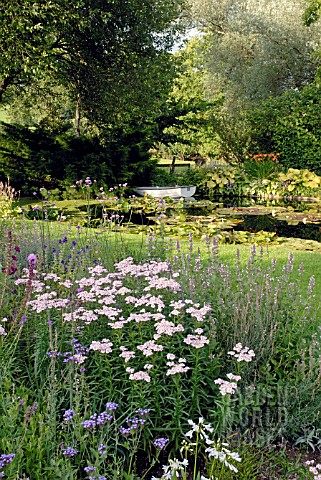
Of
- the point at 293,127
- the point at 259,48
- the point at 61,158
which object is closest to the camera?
the point at 61,158

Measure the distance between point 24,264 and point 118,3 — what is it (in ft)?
29.5

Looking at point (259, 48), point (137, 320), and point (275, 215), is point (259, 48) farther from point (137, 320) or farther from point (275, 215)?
point (137, 320)

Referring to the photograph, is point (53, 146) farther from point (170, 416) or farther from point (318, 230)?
point (170, 416)

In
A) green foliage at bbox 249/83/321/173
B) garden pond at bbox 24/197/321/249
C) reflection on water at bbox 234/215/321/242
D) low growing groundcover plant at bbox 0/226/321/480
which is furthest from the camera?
green foliage at bbox 249/83/321/173

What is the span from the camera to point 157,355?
270cm

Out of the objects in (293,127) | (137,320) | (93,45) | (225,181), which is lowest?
(137,320)

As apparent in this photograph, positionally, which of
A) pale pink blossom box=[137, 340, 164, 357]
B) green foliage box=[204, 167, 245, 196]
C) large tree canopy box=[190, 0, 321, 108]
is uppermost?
large tree canopy box=[190, 0, 321, 108]

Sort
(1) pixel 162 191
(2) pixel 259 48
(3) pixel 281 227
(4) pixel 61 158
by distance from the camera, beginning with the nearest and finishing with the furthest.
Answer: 1. (3) pixel 281 227
2. (1) pixel 162 191
3. (4) pixel 61 158
4. (2) pixel 259 48

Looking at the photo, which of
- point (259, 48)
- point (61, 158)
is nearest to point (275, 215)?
point (61, 158)

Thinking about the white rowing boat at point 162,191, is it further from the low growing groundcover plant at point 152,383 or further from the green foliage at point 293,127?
the low growing groundcover plant at point 152,383

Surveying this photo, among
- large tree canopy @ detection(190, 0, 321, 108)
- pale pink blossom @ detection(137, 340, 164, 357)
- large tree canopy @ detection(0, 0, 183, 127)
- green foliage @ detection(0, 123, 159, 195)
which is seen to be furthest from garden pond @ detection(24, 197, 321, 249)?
large tree canopy @ detection(190, 0, 321, 108)

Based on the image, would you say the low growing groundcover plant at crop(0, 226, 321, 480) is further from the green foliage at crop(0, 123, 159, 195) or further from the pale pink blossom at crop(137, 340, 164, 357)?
the green foliage at crop(0, 123, 159, 195)

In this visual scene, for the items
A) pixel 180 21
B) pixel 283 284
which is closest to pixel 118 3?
pixel 283 284

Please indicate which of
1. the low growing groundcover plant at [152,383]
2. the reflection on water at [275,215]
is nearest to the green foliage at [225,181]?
the reflection on water at [275,215]
